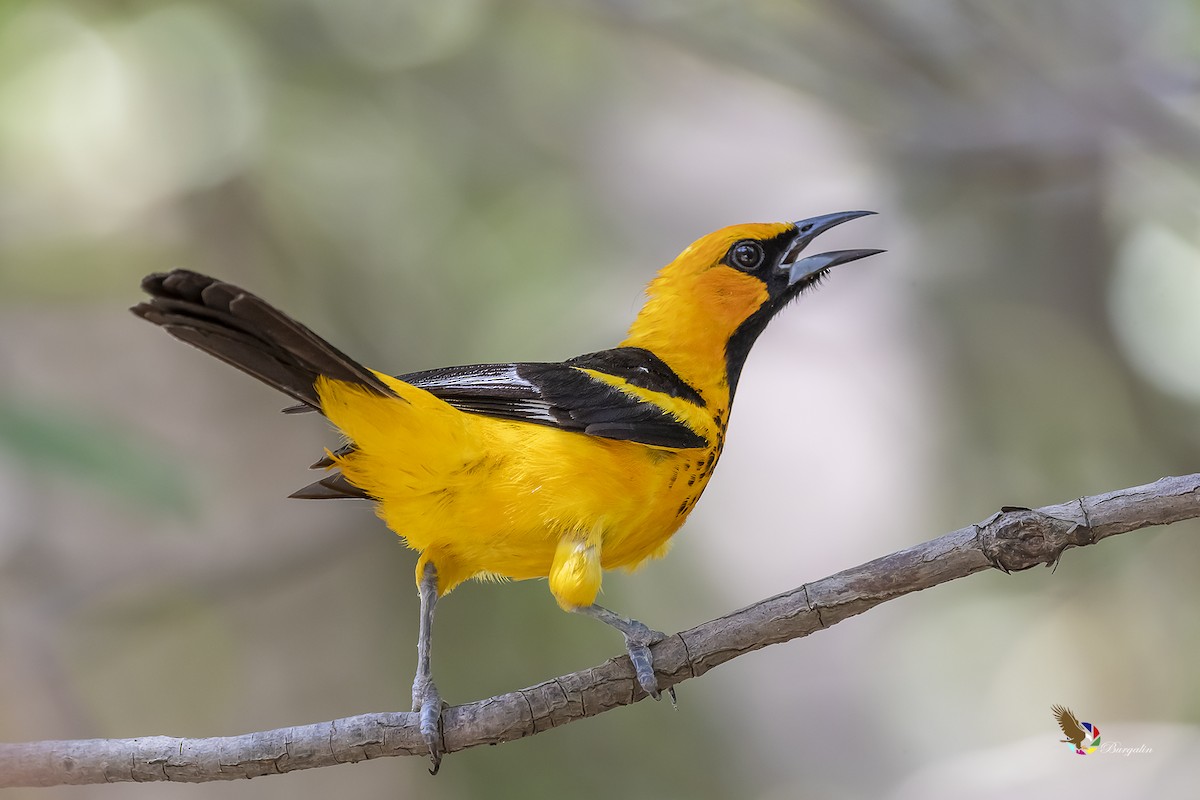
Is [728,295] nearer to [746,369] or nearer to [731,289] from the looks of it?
[731,289]

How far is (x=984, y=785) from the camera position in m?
5.85

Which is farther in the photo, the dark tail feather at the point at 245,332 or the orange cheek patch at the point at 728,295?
the orange cheek patch at the point at 728,295

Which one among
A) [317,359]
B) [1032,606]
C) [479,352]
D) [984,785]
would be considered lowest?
[984,785]

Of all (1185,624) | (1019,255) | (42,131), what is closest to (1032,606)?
(1185,624)

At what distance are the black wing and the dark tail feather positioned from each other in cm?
45

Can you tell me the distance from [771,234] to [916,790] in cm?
347

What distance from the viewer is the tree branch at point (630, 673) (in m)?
2.91

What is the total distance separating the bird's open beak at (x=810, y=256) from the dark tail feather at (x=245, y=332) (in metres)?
1.94

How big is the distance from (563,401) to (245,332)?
117 cm

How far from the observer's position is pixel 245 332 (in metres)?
3.20

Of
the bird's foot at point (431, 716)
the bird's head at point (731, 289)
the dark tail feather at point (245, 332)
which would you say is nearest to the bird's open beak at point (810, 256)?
the bird's head at point (731, 289)

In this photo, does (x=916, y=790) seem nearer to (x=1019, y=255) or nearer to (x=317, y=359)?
(x=1019, y=255)

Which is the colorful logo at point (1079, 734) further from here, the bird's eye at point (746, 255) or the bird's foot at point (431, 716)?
the bird's foot at point (431, 716)

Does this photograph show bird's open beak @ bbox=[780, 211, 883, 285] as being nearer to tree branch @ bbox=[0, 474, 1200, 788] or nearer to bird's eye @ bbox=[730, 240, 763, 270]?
bird's eye @ bbox=[730, 240, 763, 270]
